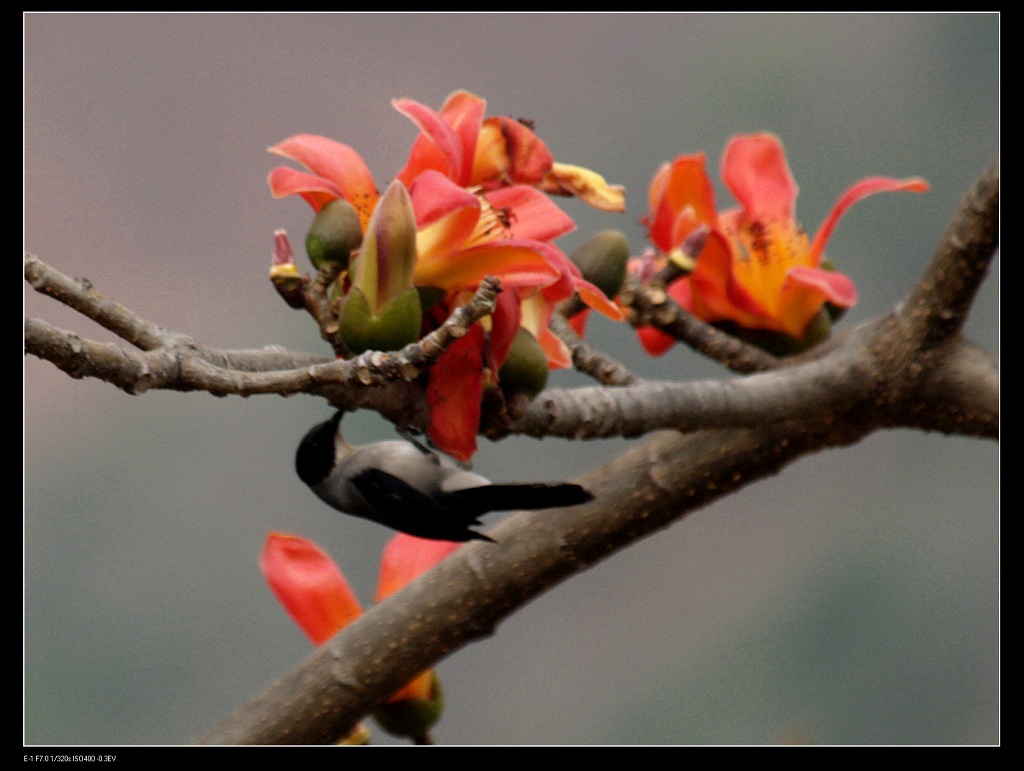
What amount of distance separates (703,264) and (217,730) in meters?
0.45

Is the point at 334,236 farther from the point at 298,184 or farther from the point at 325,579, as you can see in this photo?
the point at 325,579

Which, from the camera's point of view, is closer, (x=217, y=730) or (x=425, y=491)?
(x=425, y=491)

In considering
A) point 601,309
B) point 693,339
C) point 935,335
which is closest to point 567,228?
point 601,309

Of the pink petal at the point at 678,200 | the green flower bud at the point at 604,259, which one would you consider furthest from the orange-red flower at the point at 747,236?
the green flower bud at the point at 604,259

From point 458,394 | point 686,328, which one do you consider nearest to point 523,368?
point 458,394

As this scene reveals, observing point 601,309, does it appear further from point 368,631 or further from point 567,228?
point 368,631

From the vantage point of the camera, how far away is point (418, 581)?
28.7 inches

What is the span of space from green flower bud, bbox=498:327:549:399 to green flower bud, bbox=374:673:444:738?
13.8 inches

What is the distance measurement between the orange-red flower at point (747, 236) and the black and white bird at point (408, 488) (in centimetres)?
26

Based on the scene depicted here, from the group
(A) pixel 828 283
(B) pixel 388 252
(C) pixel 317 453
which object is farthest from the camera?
(A) pixel 828 283

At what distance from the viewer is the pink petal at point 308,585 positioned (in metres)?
0.68

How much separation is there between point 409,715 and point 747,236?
40cm

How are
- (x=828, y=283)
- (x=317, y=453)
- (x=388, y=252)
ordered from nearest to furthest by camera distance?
(x=388, y=252)
(x=317, y=453)
(x=828, y=283)

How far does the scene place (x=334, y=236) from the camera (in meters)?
0.46
